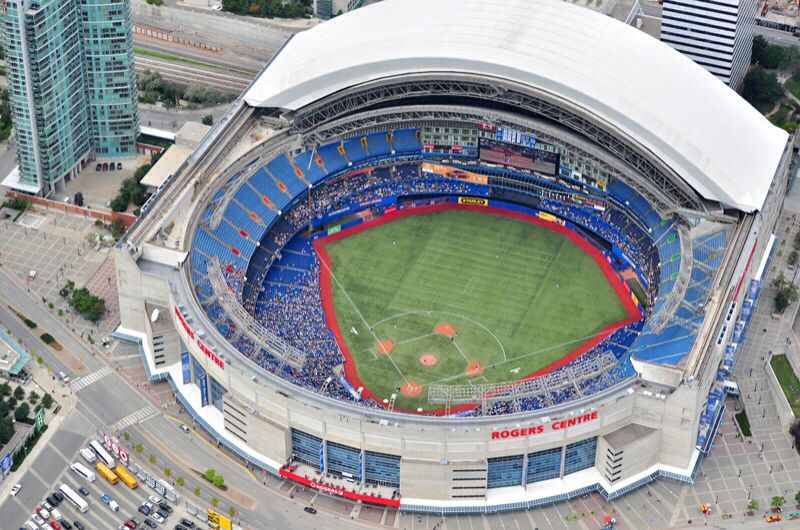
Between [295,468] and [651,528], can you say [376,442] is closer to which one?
[295,468]

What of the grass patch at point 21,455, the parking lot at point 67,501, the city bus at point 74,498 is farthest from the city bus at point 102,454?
the grass patch at point 21,455

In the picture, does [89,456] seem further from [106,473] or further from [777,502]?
[777,502]

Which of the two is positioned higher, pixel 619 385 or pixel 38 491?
pixel 619 385

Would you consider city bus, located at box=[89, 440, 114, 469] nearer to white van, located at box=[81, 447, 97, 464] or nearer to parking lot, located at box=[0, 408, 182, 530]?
white van, located at box=[81, 447, 97, 464]

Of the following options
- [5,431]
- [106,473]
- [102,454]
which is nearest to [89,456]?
[102,454]

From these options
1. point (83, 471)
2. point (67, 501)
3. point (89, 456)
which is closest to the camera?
point (67, 501)

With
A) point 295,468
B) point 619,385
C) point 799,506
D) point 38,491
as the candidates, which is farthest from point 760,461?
point 38,491

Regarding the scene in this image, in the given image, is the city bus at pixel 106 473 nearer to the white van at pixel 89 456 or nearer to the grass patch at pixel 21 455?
the white van at pixel 89 456
